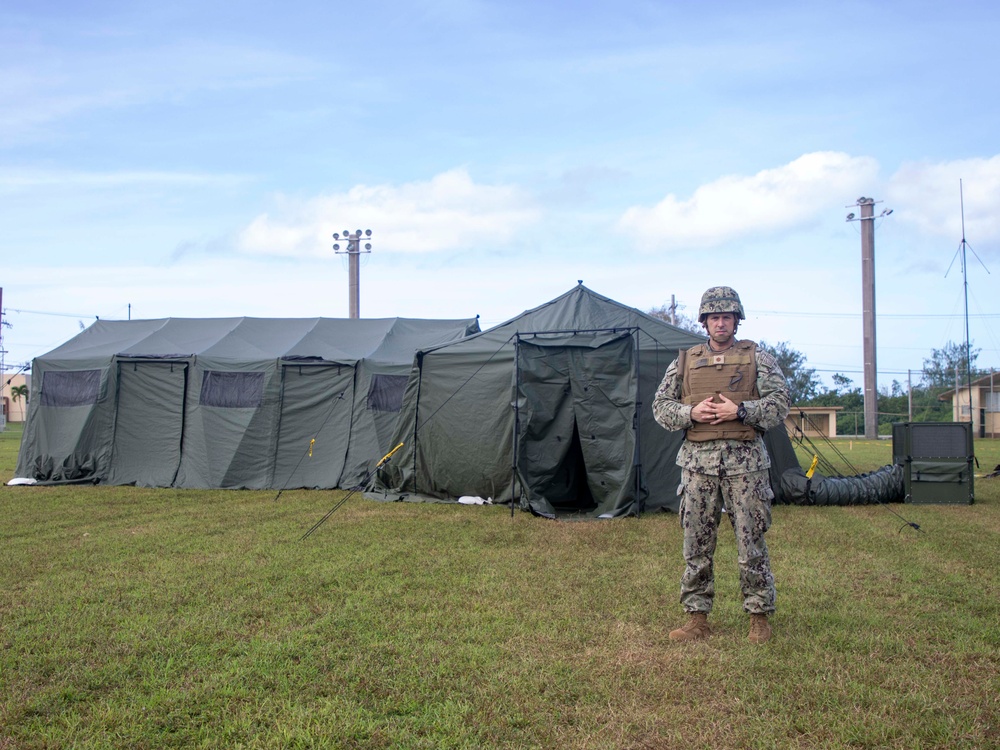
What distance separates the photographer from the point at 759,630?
436 cm

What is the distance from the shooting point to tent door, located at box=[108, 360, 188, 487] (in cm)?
1294

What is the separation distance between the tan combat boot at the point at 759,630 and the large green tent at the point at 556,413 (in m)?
4.66

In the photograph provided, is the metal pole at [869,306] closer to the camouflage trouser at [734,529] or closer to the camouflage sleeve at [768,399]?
the camouflage sleeve at [768,399]

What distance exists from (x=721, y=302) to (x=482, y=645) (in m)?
2.26

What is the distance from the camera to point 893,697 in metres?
3.54

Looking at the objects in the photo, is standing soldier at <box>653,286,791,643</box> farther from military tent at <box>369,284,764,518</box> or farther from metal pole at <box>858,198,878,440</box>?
metal pole at <box>858,198,878,440</box>

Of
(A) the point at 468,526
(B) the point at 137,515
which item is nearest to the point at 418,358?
(A) the point at 468,526

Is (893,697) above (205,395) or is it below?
below

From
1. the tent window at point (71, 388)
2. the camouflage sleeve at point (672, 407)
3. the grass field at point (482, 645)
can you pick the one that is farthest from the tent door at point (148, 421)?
the camouflage sleeve at point (672, 407)

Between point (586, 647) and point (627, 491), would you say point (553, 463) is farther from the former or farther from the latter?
point (586, 647)

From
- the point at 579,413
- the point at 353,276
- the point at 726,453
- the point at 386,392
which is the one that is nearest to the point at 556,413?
the point at 579,413

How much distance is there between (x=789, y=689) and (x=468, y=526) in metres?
4.97

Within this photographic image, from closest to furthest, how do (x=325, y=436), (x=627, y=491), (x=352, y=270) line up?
(x=627, y=491), (x=325, y=436), (x=352, y=270)

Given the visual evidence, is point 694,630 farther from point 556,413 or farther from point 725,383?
point 556,413
